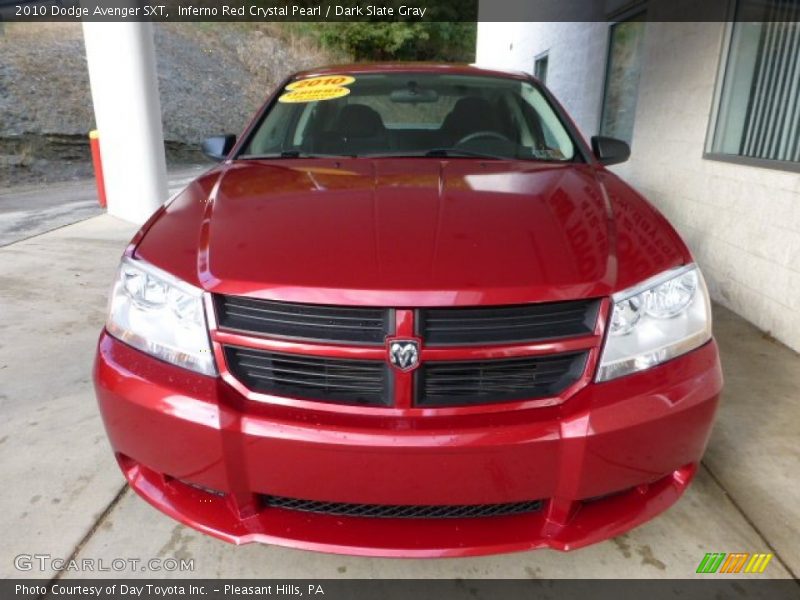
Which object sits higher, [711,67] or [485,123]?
[711,67]

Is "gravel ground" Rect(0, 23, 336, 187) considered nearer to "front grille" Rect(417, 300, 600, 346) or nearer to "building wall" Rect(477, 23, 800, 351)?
"building wall" Rect(477, 23, 800, 351)

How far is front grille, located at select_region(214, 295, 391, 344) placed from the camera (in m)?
1.47

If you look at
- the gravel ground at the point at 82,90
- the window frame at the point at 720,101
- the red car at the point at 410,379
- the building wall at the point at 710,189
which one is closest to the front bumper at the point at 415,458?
the red car at the point at 410,379

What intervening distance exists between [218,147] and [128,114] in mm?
4342

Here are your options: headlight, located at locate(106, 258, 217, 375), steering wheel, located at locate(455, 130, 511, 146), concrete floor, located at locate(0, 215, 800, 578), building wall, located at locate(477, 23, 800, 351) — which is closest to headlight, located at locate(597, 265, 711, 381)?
concrete floor, located at locate(0, 215, 800, 578)

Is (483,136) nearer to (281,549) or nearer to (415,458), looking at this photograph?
(415,458)

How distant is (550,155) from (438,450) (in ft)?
5.56

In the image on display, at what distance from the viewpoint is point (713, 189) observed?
435 cm

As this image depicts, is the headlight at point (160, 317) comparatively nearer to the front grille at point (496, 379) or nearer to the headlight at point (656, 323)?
the front grille at point (496, 379)

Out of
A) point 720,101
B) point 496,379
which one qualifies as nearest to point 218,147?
point 496,379

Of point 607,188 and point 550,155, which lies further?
point 550,155

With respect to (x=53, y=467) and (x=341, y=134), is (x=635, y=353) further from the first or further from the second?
(x=53, y=467)

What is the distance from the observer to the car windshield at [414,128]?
8.77ft

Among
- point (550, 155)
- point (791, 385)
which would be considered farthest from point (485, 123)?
point (791, 385)
